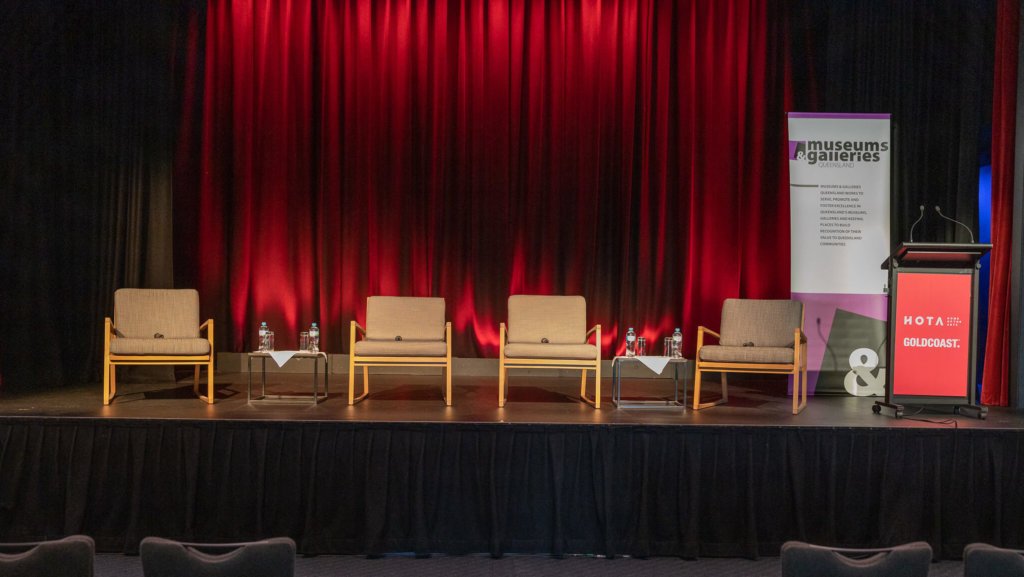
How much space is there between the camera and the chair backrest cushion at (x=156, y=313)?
18.1 feet

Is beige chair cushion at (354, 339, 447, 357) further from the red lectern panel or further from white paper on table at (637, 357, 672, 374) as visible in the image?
the red lectern panel

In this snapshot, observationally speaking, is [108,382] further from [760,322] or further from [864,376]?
[864,376]

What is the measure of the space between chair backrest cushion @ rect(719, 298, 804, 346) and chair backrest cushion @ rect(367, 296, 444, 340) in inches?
90.4

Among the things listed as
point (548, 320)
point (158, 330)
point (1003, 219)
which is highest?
point (1003, 219)

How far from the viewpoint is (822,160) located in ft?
20.6

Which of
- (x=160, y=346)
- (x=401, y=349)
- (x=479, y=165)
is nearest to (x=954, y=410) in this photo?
(x=401, y=349)

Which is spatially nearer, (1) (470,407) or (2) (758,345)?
(1) (470,407)

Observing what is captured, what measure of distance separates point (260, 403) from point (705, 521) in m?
3.10

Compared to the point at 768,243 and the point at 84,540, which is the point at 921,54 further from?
the point at 84,540

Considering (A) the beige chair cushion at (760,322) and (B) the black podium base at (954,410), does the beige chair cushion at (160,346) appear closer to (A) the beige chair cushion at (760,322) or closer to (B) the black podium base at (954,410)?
(A) the beige chair cushion at (760,322)

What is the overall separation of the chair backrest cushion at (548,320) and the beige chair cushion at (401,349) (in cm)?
71

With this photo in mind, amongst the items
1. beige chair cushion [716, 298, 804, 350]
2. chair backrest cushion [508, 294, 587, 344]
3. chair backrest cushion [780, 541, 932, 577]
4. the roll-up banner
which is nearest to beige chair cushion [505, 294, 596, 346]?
chair backrest cushion [508, 294, 587, 344]

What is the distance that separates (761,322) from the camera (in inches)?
223

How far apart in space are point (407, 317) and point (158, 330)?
1878 millimetres
